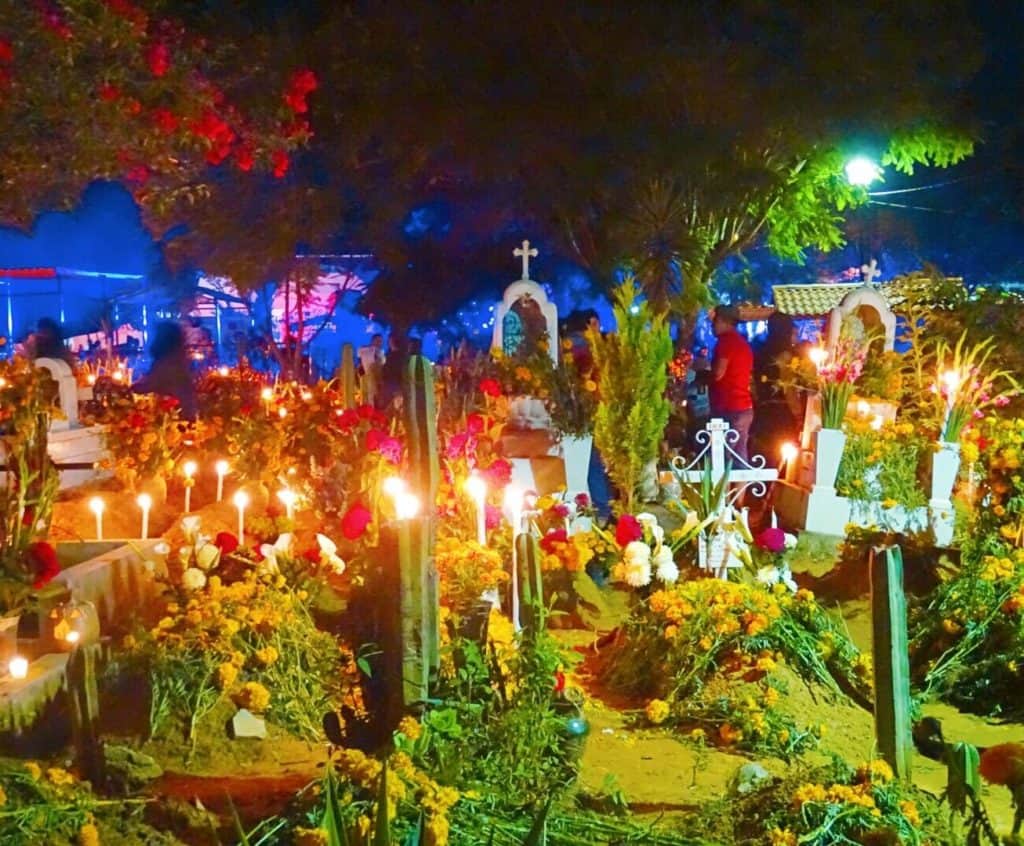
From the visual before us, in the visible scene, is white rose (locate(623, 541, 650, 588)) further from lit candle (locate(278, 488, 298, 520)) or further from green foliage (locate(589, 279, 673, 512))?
lit candle (locate(278, 488, 298, 520))

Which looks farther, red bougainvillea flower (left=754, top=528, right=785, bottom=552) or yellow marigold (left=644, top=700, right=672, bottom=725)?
red bougainvillea flower (left=754, top=528, right=785, bottom=552)

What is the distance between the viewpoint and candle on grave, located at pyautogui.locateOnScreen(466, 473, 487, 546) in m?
6.82

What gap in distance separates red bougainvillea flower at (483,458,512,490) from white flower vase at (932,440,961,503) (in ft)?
10.6

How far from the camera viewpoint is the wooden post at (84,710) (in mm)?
4078

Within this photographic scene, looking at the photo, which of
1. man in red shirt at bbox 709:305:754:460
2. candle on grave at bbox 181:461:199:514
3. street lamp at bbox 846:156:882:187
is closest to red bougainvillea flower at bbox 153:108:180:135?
candle on grave at bbox 181:461:199:514

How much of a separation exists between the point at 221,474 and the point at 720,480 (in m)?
3.68

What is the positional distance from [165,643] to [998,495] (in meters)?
4.88

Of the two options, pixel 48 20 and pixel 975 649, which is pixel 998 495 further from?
pixel 48 20

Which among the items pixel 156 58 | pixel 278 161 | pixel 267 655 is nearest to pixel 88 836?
pixel 267 655

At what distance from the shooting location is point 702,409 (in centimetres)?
1537

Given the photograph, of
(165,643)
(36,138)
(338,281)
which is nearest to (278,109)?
(36,138)

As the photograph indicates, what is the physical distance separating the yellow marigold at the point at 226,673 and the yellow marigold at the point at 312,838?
178 cm

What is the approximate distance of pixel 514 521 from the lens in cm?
713

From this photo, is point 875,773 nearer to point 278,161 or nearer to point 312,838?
point 312,838
